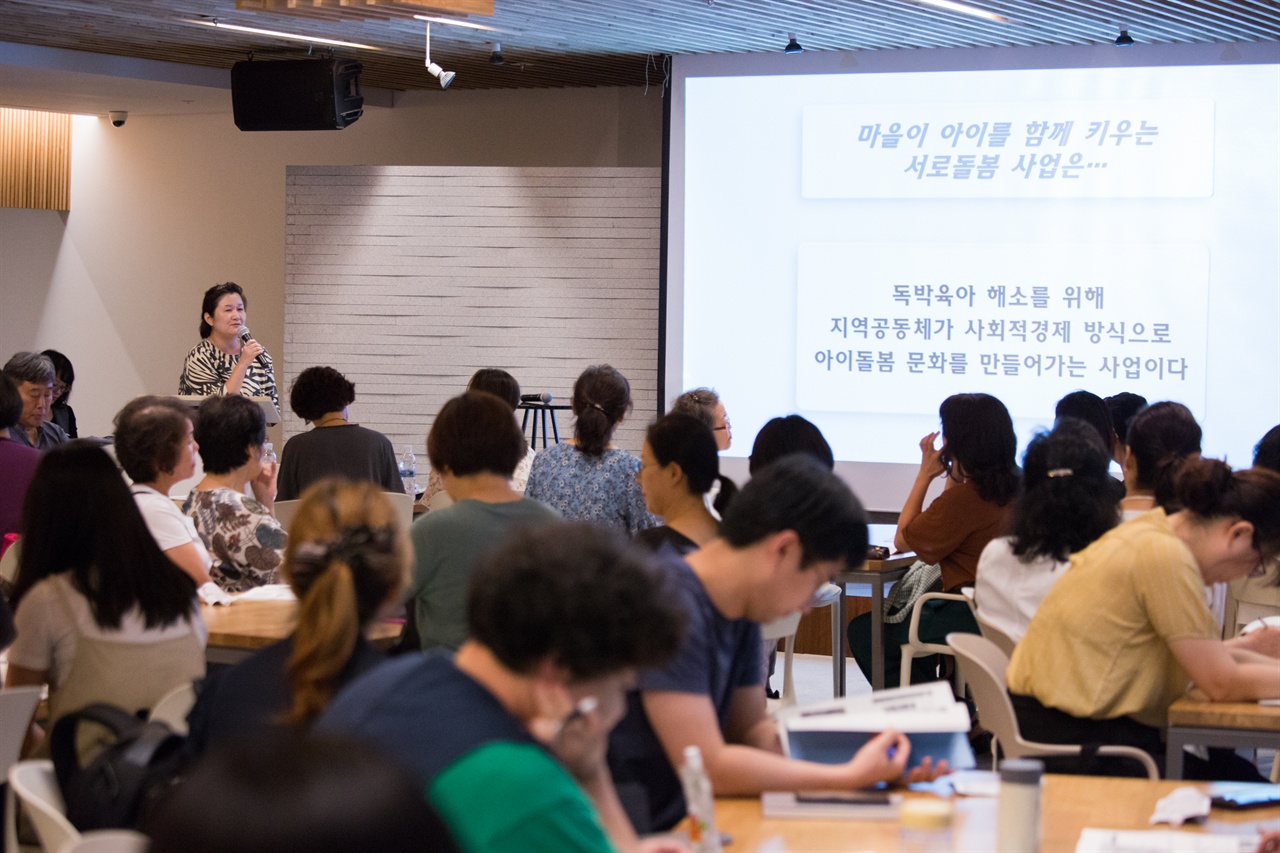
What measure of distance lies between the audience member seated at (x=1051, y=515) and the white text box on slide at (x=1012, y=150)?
3.55 meters

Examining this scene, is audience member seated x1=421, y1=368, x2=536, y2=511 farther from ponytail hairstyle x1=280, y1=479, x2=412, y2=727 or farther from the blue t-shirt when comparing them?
ponytail hairstyle x1=280, y1=479, x2=412, y2=727

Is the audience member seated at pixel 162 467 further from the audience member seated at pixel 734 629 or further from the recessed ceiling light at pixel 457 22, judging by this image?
the recessed ceiling light at pixel 457 22

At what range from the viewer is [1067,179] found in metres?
7.07

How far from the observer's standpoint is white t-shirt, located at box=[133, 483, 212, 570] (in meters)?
3.64

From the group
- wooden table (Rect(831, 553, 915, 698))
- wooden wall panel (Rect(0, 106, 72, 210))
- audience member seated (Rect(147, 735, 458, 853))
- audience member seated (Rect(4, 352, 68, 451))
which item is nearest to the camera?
audience member seated (Rect(147, 735, 458, 853))

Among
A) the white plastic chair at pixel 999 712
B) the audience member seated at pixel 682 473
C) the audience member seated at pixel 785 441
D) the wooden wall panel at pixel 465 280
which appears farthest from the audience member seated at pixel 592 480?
the wooden wall panel at pixel 465 280

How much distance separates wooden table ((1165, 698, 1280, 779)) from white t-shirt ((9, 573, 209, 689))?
84.8 inches

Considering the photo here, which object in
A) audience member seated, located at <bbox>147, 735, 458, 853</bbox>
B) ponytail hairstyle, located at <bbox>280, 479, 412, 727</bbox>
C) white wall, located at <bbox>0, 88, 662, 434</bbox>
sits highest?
white wall, located at <bbox>0, 88, 662, 434</bbox>

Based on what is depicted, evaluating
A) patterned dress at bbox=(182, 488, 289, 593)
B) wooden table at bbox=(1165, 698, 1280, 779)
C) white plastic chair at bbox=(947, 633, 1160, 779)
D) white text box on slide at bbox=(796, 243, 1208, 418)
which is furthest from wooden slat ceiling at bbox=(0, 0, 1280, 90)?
wooden table at bbox=(1165, 698, 1280, 779)

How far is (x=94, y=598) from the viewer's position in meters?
2.93

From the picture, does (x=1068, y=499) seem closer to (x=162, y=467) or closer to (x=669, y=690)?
(x=669, y=690)

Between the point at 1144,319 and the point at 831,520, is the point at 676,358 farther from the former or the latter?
the point at 831,520

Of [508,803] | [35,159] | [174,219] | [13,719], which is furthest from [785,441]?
[35,159]

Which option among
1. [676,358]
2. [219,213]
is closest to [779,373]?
[676,358]
